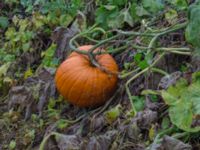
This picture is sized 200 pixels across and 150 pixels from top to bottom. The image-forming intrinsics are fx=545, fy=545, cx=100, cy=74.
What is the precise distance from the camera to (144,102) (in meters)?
3.10

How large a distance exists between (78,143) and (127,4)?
1438 millimetres

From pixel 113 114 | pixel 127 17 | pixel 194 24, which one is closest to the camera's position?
pixel 194 24

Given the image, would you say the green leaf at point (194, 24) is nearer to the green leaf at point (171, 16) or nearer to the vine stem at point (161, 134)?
the vine stem at point (161, 134)

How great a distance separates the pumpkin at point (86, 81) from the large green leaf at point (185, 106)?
76cm

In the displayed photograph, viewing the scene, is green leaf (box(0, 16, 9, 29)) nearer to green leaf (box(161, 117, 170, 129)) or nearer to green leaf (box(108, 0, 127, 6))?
green leaf (box(108, 0, 127, 6))

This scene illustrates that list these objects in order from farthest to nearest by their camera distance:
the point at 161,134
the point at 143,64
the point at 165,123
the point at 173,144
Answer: the point at 143,64
the point at 165,123
the point at 161,134
the point at 173,144

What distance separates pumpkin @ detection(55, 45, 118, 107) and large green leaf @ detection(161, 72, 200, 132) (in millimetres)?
765

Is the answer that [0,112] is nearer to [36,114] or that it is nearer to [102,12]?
[36,114]

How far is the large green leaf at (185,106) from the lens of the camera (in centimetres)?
246

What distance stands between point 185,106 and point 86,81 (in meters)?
1.00

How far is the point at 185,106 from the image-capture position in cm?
250

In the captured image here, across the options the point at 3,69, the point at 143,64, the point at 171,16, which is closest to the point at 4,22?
the point at 3,69

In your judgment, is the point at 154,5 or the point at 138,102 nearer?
the point at 138,102

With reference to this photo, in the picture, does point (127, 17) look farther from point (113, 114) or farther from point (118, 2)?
point (113, 114)
